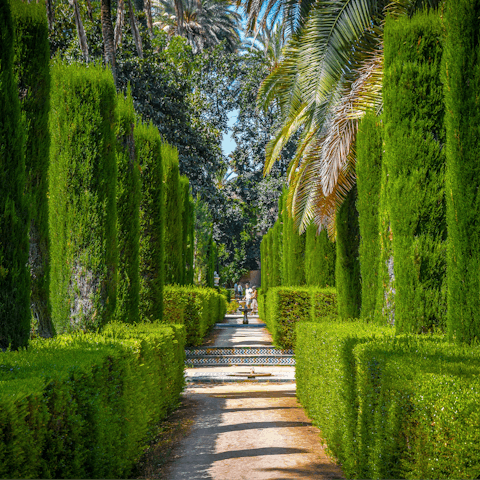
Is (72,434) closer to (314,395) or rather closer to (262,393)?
(314,395)

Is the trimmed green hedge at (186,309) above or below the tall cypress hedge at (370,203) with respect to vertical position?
below

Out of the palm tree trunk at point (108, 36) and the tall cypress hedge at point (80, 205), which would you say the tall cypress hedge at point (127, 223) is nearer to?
the tall cypress hedge at point (80, 205)

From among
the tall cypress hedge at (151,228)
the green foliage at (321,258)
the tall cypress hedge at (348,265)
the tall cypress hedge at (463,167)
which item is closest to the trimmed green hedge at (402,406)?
the tall cypress hedge at (463,167)

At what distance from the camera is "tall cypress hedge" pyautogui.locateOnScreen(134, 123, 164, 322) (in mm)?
10805

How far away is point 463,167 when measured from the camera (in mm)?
4730

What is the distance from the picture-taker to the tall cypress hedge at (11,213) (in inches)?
180

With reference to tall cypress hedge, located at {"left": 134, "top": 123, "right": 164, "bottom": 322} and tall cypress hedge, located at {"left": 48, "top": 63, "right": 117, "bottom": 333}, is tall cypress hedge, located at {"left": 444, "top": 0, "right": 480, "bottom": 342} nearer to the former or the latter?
tall cypress hedge, located at {"left": 48, "top": 63, "right": 117, "bottom": 333}

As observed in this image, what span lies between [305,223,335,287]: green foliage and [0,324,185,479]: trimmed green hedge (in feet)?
29.8

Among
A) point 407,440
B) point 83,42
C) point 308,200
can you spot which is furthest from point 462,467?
point 83,42

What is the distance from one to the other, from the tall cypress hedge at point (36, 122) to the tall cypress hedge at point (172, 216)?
8205 mm

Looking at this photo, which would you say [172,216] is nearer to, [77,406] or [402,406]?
[77,406]

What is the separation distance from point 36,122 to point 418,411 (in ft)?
16.2

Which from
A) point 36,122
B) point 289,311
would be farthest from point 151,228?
point 36,122

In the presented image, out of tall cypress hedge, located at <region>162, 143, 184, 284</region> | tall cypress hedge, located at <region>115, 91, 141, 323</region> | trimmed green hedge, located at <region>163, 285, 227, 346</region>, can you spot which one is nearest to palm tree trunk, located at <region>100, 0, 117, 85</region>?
tall cypress hedge, located at <region>162, 143, 184, 284</region>
